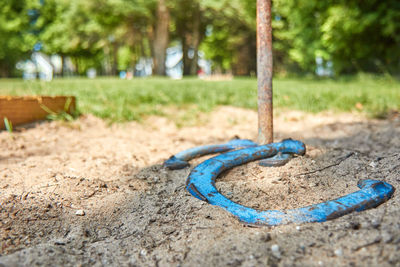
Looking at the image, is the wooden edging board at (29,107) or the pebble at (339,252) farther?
the wooden edging board at (29,107)

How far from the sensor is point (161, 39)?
15.5 meters

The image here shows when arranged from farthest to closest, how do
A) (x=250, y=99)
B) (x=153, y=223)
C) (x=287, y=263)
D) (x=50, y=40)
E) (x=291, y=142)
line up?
(x=50, y=40) → (x=250, y=99) → (x=291, y=142) → (x=153, y=223) → (x=287, y=263)

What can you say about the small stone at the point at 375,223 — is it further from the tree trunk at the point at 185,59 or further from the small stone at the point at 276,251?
the tree trunk at the point at 185,59

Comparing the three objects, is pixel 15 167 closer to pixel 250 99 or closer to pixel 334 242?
pixel 334 242

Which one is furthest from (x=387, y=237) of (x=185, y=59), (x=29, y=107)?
(x=185, y=59)

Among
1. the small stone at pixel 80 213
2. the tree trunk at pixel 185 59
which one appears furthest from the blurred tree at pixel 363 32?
the tree trunk at pixel 185 59

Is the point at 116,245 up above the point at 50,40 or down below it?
below

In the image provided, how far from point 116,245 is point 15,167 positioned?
119 cm

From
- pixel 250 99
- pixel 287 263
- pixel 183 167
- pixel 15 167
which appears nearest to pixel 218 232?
pixel 287 263

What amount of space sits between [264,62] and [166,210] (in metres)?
1.08

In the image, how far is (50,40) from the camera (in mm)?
20703

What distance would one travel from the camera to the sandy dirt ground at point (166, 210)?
1086 millimetres

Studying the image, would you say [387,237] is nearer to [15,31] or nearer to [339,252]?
[339,252]

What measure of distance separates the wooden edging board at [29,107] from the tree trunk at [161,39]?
1263 cm
